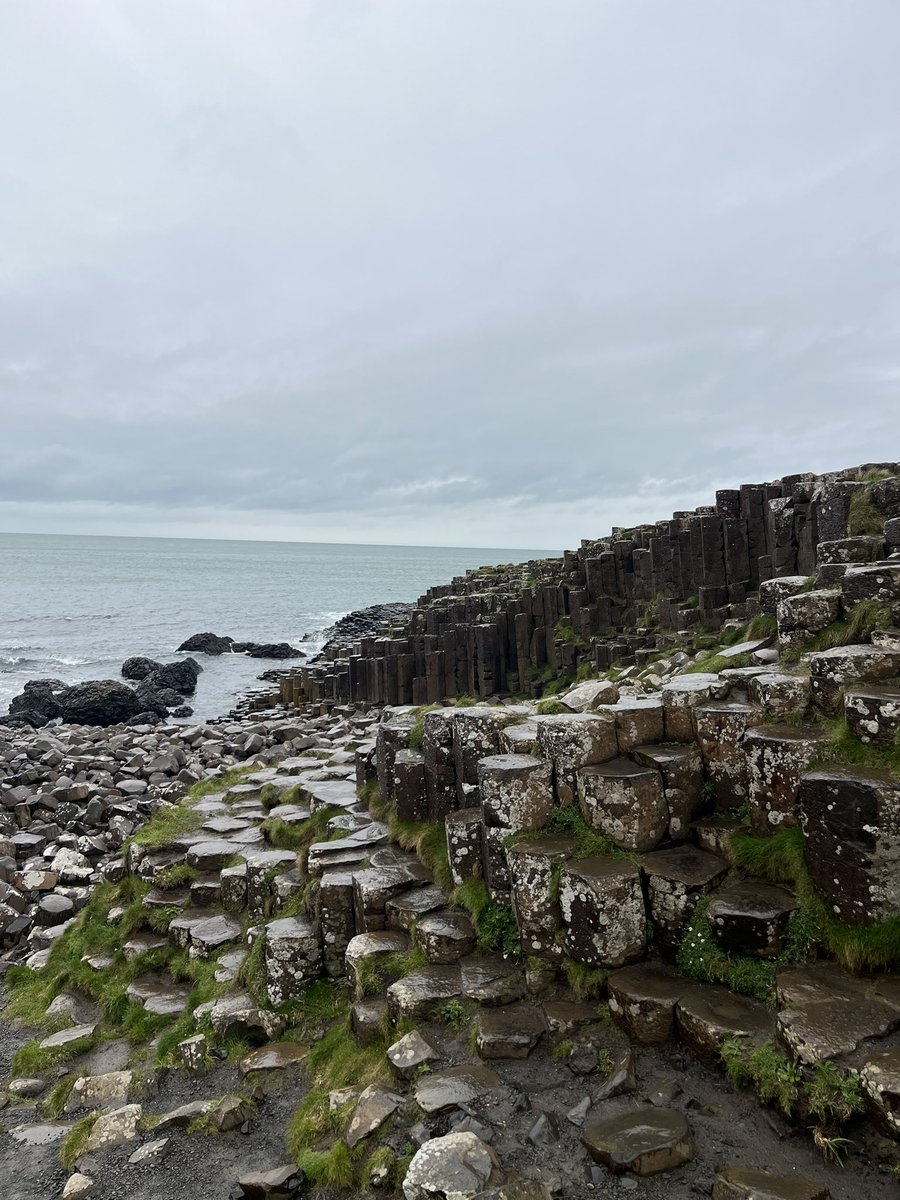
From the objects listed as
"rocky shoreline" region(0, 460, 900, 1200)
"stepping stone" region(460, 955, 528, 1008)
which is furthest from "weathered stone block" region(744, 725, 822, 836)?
"stepping stone" region(460, 955, 528, 1008)

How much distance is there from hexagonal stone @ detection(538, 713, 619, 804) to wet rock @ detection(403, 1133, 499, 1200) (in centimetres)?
285

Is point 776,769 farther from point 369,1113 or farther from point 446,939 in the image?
point 369,1113

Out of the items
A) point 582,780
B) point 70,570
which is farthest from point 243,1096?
point 70,570

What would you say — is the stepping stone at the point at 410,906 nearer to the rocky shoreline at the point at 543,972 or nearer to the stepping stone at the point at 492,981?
the rocky shoreline at the point at 543,972

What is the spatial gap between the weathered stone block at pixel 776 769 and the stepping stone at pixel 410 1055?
3063 millimetres

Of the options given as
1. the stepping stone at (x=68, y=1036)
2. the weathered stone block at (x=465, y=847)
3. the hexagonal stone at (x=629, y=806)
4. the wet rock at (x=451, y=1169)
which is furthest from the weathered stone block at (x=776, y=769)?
the stepping stone at (x=68, y=1036)

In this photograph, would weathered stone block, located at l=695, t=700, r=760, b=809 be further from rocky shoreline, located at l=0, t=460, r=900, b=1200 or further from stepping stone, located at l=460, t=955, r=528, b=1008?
stepping stone, located at l=460, t=955, r=528, b=1008

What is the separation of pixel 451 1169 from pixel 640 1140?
113cm

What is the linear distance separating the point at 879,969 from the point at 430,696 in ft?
63.3

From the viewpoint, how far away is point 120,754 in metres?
20.7

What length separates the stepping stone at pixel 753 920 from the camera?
5.12 m

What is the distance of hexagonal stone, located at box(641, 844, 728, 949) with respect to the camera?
5.57 m

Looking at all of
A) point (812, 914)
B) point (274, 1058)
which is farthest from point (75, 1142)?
point (812, 914)

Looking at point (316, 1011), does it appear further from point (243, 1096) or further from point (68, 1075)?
point (68, 1075)
